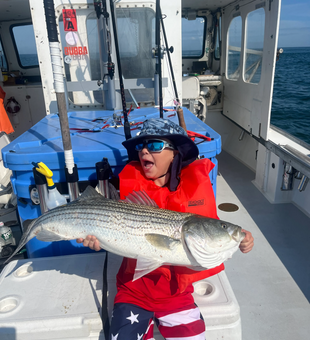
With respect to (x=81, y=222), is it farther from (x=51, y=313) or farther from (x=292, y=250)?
(x=292, y=250)

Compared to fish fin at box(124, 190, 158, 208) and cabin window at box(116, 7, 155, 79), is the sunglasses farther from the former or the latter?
cabin window at box(116, 7, 155, 79)

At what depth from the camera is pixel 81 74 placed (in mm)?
4730

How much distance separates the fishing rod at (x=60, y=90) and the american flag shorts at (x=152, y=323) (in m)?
1.04

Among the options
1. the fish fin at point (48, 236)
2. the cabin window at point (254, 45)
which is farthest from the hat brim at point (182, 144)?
the cabin window at point (254, 45)

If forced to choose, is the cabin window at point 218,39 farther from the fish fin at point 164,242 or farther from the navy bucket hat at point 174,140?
the fish fin at point 164,242

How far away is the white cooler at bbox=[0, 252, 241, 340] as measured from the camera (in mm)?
1950

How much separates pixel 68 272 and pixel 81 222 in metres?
0.81

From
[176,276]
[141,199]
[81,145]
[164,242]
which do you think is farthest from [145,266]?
[81,145]

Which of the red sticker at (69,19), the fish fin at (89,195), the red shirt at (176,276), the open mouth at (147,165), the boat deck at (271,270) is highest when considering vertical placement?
the red sticker at (69,19)

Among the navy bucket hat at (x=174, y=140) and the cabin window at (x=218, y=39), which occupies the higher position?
the cabin window at (x=218, y=39)

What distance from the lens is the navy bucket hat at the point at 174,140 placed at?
213cm

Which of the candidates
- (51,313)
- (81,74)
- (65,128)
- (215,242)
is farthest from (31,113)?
(215,242)

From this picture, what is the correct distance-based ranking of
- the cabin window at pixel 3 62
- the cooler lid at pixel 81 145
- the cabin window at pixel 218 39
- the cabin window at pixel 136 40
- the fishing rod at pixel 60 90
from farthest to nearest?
the cabin window at pixel 3 62 → the cabin window at pixel 218 39 → the cabin window at pixel 136 40 → the cooler lid at pixel 81 145 → the fishing rod at pixel 60 90

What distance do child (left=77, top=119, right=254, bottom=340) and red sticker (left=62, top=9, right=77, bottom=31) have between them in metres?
3.10
